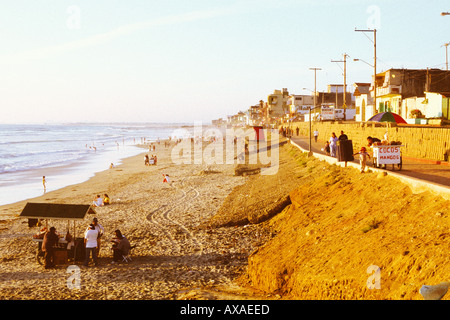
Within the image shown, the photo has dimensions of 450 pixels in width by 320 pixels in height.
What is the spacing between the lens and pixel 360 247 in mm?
10109

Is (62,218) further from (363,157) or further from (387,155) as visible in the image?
(387,155)

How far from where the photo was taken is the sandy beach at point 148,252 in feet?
38.9

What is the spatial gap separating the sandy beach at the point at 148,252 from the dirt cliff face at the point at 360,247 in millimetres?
1654

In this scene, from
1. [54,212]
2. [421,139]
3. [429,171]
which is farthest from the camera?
[421,139]

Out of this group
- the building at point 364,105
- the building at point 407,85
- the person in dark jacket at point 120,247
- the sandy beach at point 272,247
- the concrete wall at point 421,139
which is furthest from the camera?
the building at point 364,105

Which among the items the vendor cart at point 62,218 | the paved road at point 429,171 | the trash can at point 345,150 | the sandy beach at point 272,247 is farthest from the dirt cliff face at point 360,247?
the vendor cart at point 62,218

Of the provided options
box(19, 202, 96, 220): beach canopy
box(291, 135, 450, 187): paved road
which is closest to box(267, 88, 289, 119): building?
box(291, 135, 450, 187): paved road

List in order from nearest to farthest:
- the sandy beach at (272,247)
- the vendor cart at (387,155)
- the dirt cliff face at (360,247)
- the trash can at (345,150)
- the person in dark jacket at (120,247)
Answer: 1. the dirt cliff face at (360,247)
2. the sandy beach at (272,247)
3. the person in dark jacket at (120,247)
4. the vendor cart at (387,155)
5. the trash can at (345,150)

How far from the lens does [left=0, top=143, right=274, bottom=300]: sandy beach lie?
11.9 m

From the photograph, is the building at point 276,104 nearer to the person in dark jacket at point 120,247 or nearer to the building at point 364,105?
the building at point 364,105

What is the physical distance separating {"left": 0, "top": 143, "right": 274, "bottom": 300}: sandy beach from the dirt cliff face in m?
1.65

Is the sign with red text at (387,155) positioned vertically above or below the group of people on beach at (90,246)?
above

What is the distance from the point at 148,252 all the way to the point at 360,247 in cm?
823

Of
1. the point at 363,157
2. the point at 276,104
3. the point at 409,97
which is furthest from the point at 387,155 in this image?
the point at 276,104
